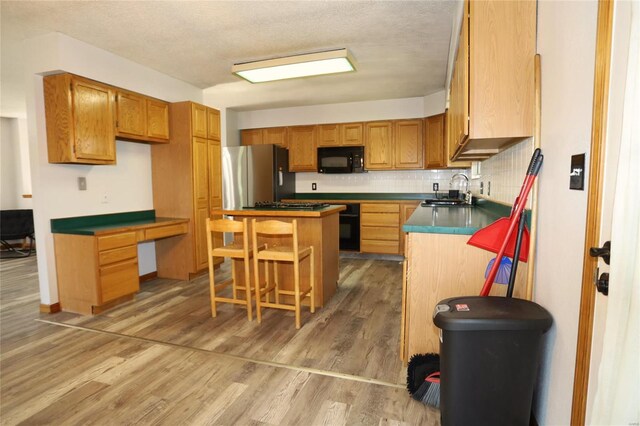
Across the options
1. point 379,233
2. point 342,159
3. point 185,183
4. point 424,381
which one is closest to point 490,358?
point 424,381

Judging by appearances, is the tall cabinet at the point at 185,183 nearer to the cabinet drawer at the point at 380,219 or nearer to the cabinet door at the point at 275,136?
the cabinet door at the point at 275,136

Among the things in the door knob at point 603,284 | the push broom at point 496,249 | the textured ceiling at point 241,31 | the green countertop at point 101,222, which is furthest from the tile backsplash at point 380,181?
the door knob at point 603,284

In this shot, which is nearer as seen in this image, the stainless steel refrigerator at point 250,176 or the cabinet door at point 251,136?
the stainless steel refrigerator at point 250,176

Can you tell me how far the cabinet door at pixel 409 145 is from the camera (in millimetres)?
5250

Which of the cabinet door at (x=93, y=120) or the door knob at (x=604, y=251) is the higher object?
the cabinet door at (x=93, y=120)

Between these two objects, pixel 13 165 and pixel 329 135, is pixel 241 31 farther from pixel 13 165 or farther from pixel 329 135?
pixel 13 165

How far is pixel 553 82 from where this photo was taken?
4.45 ft

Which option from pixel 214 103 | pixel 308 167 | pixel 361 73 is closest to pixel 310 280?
pixel 361 73

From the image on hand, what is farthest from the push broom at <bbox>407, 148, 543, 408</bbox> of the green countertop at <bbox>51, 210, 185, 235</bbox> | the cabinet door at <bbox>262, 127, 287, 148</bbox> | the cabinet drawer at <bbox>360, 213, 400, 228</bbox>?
the cabinet door at <bbox>262, 127, 287, 148</bbox>

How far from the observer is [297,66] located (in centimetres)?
331

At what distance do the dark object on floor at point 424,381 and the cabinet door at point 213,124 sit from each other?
3.73 metres

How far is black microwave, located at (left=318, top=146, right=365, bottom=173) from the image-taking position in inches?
216

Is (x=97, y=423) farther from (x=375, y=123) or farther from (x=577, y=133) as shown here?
(x=375, y=123)

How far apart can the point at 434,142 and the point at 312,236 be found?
2.93 metres
